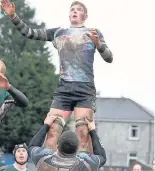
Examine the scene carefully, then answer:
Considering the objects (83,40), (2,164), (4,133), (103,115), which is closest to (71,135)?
(83,40)

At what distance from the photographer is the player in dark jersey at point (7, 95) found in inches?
368

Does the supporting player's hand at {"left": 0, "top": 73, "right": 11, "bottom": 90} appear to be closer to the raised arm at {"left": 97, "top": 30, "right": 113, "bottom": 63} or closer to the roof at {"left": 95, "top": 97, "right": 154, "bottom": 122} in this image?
the raised arm at {"left": 97, "top": 30, "right": 113, "bottom": 63}

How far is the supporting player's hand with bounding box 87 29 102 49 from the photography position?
962 cm

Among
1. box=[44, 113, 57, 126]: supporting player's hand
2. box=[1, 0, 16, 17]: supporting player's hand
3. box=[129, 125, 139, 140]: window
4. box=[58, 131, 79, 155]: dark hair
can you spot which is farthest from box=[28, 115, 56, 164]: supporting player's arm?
box=[129, 125, 139, 140]: window

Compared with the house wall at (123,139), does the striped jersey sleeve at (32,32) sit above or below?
above

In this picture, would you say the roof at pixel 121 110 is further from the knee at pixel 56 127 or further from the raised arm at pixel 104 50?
the knee at pixel 56 127

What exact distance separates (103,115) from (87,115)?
8008cm

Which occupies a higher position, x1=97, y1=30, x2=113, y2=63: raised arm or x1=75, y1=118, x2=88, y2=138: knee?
x1=97, y1=30, x2=113, y2=63: raised arm

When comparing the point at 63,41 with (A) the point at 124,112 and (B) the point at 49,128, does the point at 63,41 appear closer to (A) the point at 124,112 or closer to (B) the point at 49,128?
(B) the point at 49,128

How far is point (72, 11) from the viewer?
9.88 meters

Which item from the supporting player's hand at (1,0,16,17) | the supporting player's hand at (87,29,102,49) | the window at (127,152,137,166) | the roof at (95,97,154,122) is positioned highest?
the supporting player's hand at (1,0,16,17)

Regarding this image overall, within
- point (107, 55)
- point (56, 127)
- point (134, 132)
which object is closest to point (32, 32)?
point (107, 55)

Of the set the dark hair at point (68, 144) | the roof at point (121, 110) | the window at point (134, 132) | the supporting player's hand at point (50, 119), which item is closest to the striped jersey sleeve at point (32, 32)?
the supporting player's hand at point (50, 119)

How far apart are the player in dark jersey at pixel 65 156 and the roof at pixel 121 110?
79.4 m
